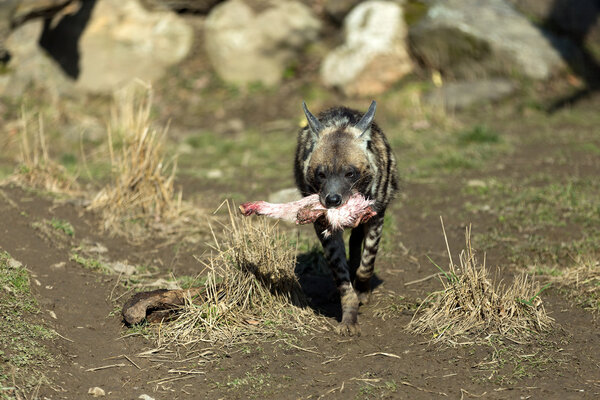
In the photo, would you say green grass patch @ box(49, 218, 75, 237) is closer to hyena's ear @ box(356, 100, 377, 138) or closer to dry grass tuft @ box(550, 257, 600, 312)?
hyena's ear @ box(356, 100, 377, 138)

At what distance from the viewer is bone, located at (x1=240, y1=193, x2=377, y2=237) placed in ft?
16.5

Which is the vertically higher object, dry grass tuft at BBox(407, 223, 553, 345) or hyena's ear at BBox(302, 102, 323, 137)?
hyena's ear at BBox(302, 102, 323, 137)

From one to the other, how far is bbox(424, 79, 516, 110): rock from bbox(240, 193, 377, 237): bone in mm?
7596

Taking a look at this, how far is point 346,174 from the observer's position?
5375 millimetres

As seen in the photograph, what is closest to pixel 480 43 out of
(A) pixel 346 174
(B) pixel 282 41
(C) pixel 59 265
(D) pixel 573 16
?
(D) pixel 573 16

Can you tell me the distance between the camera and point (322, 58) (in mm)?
14711

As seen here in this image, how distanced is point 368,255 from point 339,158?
997 millimetres

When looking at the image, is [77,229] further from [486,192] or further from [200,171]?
[486,192]

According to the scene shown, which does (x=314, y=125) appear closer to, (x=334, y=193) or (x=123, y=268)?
(x=334, y=193)

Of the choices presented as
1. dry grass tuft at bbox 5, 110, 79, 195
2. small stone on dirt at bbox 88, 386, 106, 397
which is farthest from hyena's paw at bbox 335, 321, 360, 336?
dry grass tuft at bbox 5, 110, 79, 195

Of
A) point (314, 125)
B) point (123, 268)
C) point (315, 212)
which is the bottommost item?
point (123, 268)

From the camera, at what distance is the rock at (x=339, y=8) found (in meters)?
14.8

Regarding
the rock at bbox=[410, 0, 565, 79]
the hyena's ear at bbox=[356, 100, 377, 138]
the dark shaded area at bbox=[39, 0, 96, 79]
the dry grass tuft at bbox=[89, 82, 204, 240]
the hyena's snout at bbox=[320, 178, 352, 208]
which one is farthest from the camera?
the dark shaded area at bbox=[39, 0, 96, 79]

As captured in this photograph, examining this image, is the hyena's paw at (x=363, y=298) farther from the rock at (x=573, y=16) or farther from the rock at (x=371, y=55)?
the rock at (x=573, y=16)
